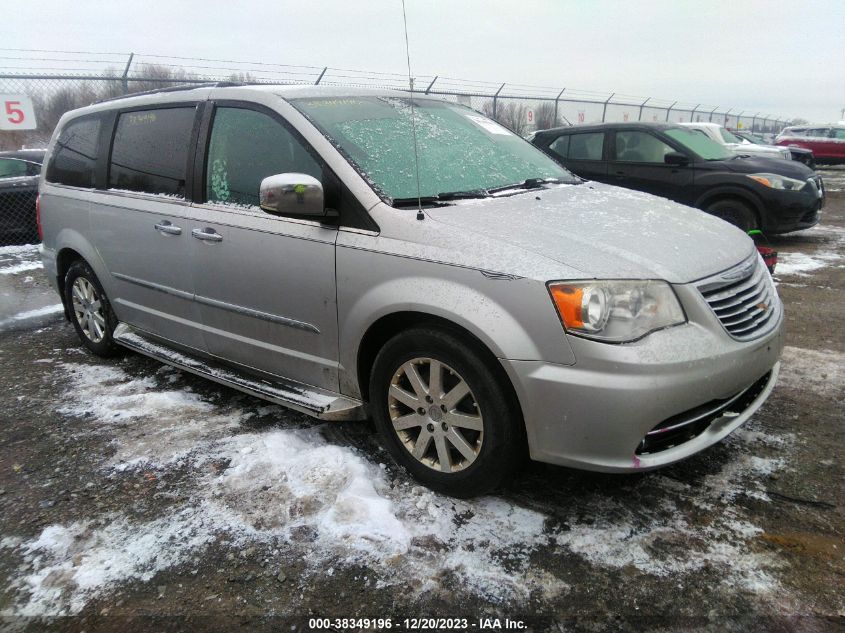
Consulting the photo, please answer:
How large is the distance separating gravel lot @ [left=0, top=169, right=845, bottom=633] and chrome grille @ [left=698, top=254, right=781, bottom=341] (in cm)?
69

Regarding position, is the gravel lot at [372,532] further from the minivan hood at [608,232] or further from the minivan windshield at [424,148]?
the minivan windshield at [424,148]

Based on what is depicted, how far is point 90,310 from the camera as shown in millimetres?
4559

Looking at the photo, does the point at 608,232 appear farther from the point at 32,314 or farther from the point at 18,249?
the point at 18,249

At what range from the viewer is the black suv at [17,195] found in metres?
8.44

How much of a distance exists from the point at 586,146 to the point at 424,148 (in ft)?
19.8

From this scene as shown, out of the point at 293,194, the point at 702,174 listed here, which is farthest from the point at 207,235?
the point at 702,174

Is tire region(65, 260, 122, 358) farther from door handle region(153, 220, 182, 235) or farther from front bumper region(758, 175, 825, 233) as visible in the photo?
front bumper region(758, 175, 825, 233)

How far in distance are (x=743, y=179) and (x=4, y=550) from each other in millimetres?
8102

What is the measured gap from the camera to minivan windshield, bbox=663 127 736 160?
8070 mm

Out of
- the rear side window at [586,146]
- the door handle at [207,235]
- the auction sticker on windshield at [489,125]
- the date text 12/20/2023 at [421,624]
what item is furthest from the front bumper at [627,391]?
the rear side window at [586,146]

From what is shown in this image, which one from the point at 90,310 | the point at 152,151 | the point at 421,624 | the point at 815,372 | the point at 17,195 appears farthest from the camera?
the point at 17,195

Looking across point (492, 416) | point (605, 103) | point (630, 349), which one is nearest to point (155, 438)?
point (492, 416)

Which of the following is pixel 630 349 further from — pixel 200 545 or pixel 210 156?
pixel 210 156

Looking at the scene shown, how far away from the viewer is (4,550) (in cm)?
247
